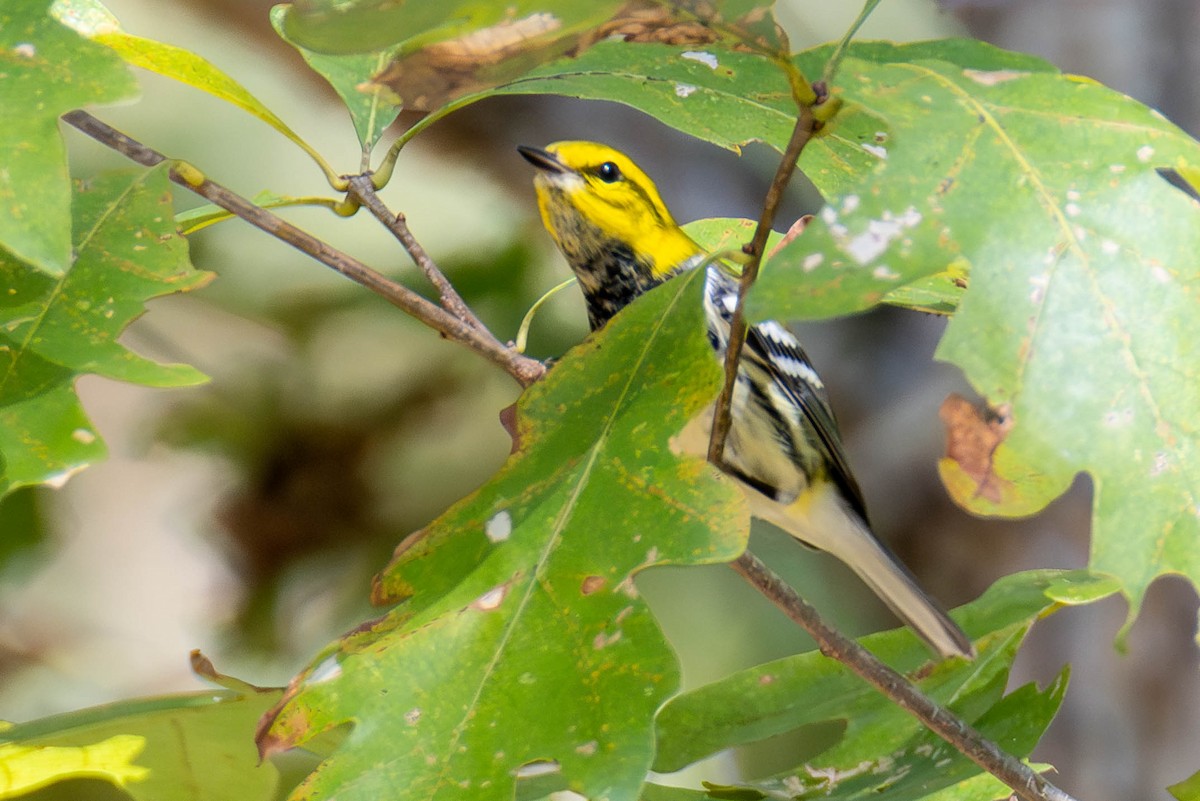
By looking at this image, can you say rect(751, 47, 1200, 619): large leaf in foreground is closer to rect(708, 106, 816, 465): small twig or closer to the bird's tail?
rect(708, 106, 816, 465): small twig

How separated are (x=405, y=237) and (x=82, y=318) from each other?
0.63ft

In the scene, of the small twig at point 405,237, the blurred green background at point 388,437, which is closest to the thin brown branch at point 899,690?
the small twig at point 405,237

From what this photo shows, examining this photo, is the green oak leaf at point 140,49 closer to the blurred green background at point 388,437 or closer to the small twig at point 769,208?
the small twig at point 769,208

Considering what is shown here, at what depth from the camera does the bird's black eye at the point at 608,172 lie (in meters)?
1.15

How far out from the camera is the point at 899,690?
Result: 62 cm

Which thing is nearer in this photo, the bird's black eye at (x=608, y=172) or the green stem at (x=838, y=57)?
the green stem at (x=838, y=57)

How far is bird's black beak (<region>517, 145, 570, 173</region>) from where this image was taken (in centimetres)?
111

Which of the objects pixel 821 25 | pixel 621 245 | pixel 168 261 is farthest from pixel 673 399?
pixel 821 25

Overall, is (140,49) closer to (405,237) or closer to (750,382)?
(405,237)

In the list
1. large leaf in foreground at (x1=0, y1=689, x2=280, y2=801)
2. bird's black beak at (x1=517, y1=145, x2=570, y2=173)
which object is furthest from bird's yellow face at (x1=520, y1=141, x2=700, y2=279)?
large leaf in foreground at (x1=0, y1=689, x2=280, y2=801)

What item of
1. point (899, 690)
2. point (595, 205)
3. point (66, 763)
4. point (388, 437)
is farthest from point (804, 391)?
point (388, 437)

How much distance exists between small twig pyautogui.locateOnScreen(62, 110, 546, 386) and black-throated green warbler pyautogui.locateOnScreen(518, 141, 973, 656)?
0.48 meters

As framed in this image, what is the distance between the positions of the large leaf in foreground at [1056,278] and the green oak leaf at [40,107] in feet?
0.94

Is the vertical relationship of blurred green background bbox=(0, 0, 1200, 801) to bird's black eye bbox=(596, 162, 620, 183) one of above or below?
below
